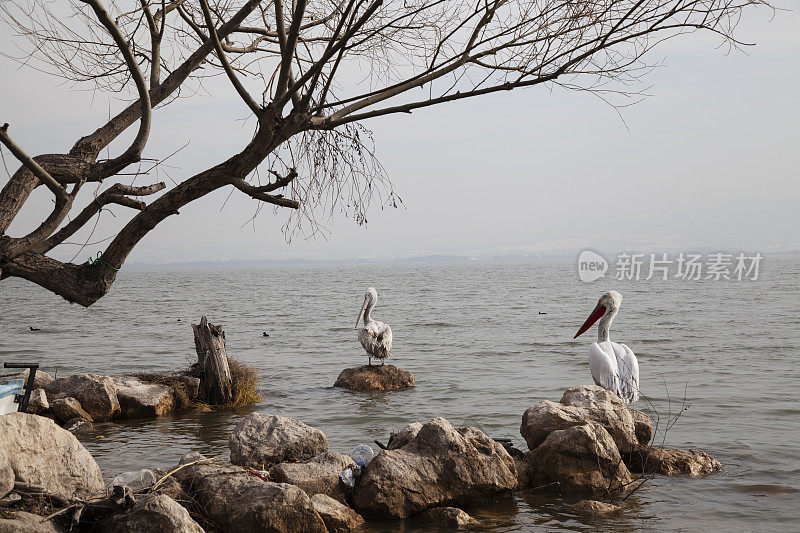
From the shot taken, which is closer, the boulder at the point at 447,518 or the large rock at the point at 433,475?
the boulder at the point at 447,518

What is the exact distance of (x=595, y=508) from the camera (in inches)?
262

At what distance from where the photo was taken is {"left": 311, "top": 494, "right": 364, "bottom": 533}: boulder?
5.93 metres

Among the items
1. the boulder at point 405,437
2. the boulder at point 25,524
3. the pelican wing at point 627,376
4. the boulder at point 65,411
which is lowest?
the boulder at point 65,411

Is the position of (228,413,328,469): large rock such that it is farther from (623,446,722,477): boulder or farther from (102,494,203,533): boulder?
(623,446,722,477): boulder

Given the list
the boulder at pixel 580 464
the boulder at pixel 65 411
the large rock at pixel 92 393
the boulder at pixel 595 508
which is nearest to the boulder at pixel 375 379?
the large rock at pixel 92 393

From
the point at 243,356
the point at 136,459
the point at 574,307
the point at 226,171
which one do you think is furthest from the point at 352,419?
the point at 574,307

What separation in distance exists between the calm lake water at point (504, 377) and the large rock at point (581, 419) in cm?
60

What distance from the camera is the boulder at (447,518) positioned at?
20.4 ft

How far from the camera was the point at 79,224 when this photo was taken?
17.8 ft

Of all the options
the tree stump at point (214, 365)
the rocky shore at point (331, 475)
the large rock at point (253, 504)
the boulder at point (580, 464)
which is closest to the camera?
the rocky shore at point (331, 475)

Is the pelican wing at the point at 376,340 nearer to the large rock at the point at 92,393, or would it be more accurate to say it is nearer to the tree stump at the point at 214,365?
the tree stump at the point at 214,365

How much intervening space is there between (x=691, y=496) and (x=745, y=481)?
42.2 inches

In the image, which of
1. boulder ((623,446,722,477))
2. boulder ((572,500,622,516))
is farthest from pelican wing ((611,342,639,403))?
boulder ((572,500,622,516))

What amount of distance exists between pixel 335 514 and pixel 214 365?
6632 mm
